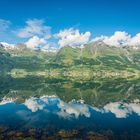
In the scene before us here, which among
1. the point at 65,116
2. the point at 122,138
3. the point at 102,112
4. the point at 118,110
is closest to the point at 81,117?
the point at 65,116

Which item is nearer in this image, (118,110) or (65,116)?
(65,116)

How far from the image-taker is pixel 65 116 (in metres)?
93.9

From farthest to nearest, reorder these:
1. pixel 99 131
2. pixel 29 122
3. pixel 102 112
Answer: pixel 102 112, pixel 29 122, pixel 99 131

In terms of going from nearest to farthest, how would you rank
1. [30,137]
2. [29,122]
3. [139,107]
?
[30,137]
[29,122]
[139,107]

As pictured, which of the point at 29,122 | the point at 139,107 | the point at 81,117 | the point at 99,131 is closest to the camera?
the point at 99,131

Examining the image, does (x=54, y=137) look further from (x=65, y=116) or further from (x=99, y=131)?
(x=65, y=116)

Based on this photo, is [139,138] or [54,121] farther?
[54,121]

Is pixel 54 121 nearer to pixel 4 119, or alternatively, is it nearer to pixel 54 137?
pixel 4 119

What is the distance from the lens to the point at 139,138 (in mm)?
65750

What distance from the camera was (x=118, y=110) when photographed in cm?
10662

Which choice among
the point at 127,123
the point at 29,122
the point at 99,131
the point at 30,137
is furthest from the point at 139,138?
the point at 29,122

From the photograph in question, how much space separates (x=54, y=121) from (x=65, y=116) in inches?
351

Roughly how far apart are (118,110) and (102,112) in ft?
24.0

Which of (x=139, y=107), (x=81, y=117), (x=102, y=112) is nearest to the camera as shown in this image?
(x=81, y=117)
